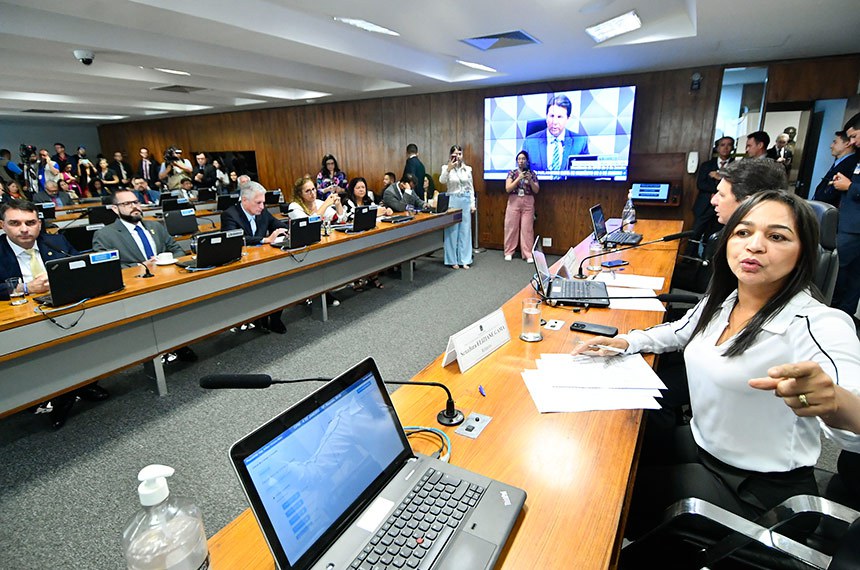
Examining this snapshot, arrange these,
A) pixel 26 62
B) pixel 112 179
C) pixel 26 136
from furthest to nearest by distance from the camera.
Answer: pixel 26 136 → pixel 112 179 → pixel 26 62

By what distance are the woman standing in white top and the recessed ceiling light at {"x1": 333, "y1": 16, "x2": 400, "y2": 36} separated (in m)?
1.97

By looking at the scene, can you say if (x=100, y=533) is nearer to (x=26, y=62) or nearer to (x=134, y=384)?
(x=134, y=384)

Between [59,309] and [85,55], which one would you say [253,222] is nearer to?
[59,309]

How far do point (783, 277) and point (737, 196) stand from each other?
123 cm

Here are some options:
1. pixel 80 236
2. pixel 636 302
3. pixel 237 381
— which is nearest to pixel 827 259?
pixel 636 302

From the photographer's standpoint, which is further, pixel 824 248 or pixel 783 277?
pixel 824 248

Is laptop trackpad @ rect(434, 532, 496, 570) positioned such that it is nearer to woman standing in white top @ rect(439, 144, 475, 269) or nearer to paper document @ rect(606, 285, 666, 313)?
paper document @ rect(606, 285, 666, 313)

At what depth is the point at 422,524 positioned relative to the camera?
79 cm

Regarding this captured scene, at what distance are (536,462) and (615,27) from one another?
4112 millimetres

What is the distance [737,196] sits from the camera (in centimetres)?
216

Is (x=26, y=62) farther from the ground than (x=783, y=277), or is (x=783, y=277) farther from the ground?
(x=26, y=62)

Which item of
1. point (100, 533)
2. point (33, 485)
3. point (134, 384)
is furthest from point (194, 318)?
point (100, 533)

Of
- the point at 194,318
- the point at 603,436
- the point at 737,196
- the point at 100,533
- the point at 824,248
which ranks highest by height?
the point at 737,196

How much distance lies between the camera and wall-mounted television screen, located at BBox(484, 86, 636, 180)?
215 inches
